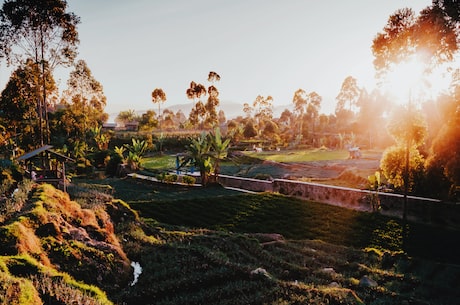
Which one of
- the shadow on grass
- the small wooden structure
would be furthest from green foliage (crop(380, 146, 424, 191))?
the small wooden structure

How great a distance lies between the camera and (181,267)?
31.2ft

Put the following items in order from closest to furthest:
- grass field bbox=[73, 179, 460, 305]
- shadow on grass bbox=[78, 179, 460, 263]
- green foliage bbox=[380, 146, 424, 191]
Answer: grass field bbox=[73, 179, 460, 305], shadow on grass bbox=[78, 179, 460, 263], green foliage bbox=[380, 146, 424, 191]

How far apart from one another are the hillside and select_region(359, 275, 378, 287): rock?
0.15 feet

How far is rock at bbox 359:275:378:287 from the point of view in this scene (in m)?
8.84

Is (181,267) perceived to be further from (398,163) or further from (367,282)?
(398,163)

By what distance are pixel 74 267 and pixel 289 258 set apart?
608 centimetres

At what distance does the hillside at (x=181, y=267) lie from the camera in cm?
698

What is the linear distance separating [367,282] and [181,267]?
15.8ft

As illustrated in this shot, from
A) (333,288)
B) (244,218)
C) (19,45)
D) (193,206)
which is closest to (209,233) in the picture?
(244,218)

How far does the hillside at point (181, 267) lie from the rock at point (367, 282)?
0.15 ft

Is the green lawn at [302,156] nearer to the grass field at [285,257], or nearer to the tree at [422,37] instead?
the grass field at [285,257]

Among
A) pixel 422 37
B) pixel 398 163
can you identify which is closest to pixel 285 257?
pixel 398 163

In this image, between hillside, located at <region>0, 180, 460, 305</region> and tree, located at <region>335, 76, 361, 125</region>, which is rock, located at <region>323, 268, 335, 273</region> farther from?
tree, located at <region>335, 76, 361, 125</region>

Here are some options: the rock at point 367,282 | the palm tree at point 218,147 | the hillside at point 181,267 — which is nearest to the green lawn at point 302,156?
the palm tree at point 218,147
